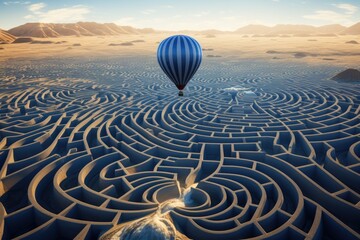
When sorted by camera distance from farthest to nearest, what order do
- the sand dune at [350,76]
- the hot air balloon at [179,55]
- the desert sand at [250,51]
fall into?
the desert sand at [250,51] → the sand dune at [350,76] → the hot air balloon at [179,55]

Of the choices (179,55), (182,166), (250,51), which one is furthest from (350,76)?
(250,51)

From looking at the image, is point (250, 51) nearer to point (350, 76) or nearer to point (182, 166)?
point (350, 76)

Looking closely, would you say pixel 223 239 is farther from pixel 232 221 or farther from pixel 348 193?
pixel 348 193

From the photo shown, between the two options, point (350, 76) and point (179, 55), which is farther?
point (350, 76)

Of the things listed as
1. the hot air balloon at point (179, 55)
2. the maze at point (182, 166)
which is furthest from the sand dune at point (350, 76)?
the hot air balloon at point (179, 55)

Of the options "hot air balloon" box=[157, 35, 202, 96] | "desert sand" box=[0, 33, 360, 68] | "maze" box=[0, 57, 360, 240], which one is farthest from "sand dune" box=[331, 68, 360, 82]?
"hot air balloon" box=[157, 35, 202, 96]

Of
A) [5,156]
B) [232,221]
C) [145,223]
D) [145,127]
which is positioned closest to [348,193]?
[232,221]

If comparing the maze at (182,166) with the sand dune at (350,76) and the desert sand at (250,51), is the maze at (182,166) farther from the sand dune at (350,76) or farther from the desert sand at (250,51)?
the desert sand at (250,51)
